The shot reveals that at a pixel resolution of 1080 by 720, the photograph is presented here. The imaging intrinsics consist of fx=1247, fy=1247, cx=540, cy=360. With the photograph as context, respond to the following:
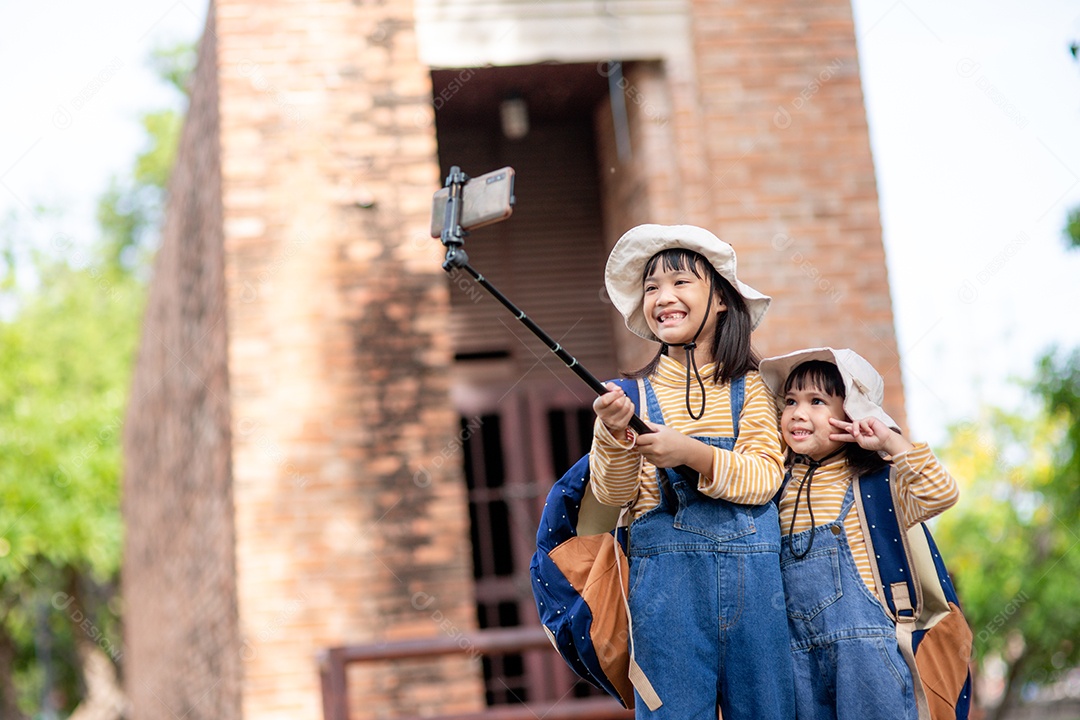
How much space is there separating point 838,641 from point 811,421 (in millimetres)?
504

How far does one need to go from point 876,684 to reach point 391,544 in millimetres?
4089

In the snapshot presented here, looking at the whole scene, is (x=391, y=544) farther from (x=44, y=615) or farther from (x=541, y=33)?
(x=44, y=615)

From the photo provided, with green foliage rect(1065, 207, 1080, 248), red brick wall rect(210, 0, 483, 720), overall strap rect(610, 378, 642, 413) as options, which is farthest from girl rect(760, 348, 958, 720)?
green foliage rect(1065, 207, 1080, 248)

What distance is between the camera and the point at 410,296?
21.8 feet

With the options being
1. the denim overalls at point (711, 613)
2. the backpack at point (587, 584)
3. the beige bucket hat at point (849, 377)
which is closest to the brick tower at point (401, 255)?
the backpack at point (587, 584)

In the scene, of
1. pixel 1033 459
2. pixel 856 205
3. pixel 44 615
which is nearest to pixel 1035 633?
pixel 1033 459

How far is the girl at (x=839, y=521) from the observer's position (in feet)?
8.54

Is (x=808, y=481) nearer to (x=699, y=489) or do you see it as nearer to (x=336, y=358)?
(x=699, y=489)

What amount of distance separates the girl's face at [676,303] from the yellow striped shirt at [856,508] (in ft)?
1.42

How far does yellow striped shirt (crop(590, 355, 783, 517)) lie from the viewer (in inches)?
102

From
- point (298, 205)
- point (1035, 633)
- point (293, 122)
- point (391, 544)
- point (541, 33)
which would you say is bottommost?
point (1035, 633)

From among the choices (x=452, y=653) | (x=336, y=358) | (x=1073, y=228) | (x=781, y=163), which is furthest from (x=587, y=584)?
(x=1073, y=228)

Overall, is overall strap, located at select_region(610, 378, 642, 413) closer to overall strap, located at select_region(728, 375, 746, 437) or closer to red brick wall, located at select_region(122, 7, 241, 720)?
overall strap, located at select_region(728, 375, 746, 437)

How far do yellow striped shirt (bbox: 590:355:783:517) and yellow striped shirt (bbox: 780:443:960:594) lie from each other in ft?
0.45
